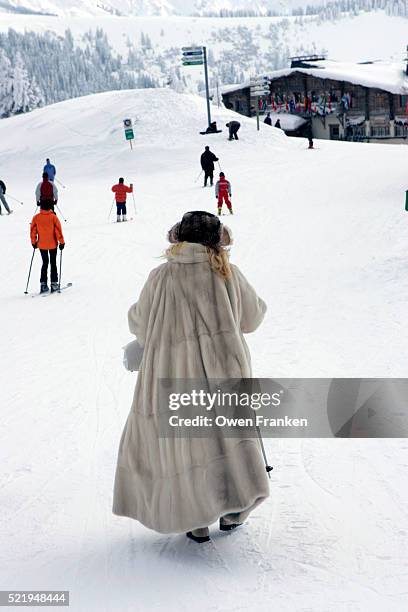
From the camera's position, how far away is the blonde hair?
363cm

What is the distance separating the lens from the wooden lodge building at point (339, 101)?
50.5m

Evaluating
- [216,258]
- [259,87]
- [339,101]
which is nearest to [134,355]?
[216,258]

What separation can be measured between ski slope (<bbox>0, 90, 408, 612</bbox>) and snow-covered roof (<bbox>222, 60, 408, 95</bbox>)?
3158 cm

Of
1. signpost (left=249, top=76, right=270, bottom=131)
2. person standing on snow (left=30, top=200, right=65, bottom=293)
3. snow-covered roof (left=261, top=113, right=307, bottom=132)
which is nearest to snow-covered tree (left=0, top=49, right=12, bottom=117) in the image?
snow-covered roof (left=261, top=113, right=307, bottom=132)

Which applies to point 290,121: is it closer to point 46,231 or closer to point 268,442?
point 46,231

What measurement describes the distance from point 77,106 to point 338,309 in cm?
3524

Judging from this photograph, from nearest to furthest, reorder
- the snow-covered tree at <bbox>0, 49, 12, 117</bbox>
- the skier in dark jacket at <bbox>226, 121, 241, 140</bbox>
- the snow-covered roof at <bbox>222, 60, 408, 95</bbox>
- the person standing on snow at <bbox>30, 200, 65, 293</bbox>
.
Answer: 1. the person standing on snow at <bbox>30, 200, 65, 293</bbox>
2. the skier in dark jacket at <bbox>226, 121, 241, 140</bbox>
3. the snow-covered roof at <bbox>222, 60, 408, 95</bbox>
4. the snow-covered tree at <bbox>0, 49, 12, 117</bbox>

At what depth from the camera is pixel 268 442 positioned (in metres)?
5.49

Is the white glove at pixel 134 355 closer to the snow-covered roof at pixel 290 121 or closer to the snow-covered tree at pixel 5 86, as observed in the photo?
the snow-covered roof at pixel 290 121

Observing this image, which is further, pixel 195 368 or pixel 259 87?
pixel 259 87

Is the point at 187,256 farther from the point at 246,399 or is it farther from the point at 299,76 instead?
the point at 299,76

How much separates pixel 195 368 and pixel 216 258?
19.7 inches

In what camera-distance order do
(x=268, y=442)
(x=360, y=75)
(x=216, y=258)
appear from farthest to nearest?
(x=360, y=75) < (x=268, y=442) < (x=216, y=258)

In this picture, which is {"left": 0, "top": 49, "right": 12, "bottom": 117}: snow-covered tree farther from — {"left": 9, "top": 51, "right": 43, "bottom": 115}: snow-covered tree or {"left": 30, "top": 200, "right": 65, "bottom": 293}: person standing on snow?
{"left": 30, "top": 200, "right": 65, "bottom": 293}: person standing on snow
